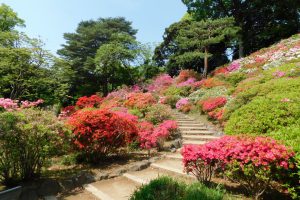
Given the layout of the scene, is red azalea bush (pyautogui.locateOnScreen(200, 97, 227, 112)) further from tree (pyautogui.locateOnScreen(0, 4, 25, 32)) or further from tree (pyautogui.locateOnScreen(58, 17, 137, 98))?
tree (pyautogui.locateOnScreen(0, 4, 25, 32))

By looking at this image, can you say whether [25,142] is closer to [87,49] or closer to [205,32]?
[205,32]

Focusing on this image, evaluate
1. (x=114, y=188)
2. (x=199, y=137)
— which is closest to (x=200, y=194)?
(x=114, y=188)

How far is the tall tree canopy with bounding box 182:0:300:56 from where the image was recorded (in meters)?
24.4

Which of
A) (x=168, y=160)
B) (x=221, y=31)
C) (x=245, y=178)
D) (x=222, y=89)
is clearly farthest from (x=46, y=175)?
(x=221, y=31)

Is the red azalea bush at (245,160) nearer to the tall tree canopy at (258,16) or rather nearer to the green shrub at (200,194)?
the green shrub at (200,194)

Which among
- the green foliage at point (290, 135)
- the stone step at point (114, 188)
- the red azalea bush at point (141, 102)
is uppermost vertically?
the red azalea bush at point (141, 102)

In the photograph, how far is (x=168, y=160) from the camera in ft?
24.2

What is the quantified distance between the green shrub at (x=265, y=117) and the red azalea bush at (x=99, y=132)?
2.92 meters

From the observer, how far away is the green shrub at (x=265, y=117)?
579 cm

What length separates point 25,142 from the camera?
18.4 feet

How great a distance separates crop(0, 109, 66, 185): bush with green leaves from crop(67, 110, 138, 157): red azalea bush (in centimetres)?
78

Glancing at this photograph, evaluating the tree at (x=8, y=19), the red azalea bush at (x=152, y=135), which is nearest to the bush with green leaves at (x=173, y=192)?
the red azalea bush at (x=152, y=135)

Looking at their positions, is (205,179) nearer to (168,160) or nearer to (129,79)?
(168,160)

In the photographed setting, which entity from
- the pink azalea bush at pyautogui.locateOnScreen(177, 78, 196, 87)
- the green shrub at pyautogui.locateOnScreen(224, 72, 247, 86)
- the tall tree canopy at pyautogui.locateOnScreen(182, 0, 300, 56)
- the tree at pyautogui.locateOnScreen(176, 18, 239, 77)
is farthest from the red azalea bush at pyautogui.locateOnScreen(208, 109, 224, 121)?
the tall tree canopy at pyautogui.locateOnScreen(182, 0, 300, 56)
